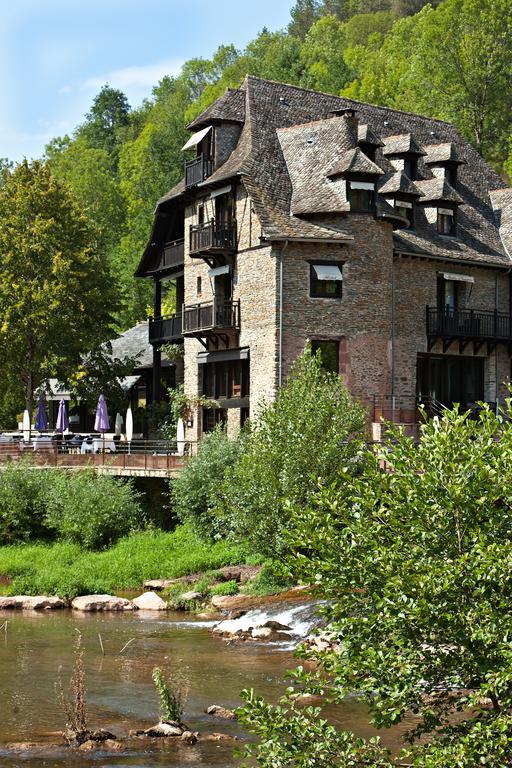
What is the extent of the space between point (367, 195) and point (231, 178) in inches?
207

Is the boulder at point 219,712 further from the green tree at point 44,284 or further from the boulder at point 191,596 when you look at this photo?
the green tree at point 44,284

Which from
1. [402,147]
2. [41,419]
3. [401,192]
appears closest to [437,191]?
[402,147]

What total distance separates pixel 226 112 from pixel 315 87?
35.8 m

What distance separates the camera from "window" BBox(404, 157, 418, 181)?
160 feet

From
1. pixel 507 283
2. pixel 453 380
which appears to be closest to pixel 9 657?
pixel 453 380

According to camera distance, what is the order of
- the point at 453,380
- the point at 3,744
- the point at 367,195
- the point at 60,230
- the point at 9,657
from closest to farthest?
the point at 3,744 → the point at 9,657 → the point at 367,195 → the point at 453,380 → the point at 60,230

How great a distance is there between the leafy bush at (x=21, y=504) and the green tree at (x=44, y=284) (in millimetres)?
9304

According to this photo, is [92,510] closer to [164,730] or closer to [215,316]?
[215,316]

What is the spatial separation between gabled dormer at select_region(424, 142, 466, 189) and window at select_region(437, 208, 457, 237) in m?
2.14

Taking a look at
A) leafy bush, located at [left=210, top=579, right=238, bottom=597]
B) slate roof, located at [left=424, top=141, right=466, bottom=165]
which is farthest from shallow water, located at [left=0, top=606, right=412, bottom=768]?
slate roof, located at [left=424, top=141, right=466, bottom=165]

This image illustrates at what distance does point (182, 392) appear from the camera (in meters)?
49.7

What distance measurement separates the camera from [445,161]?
1964 inches

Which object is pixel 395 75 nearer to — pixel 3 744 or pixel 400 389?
pixel 400 389

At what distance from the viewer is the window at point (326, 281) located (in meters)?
42.3
